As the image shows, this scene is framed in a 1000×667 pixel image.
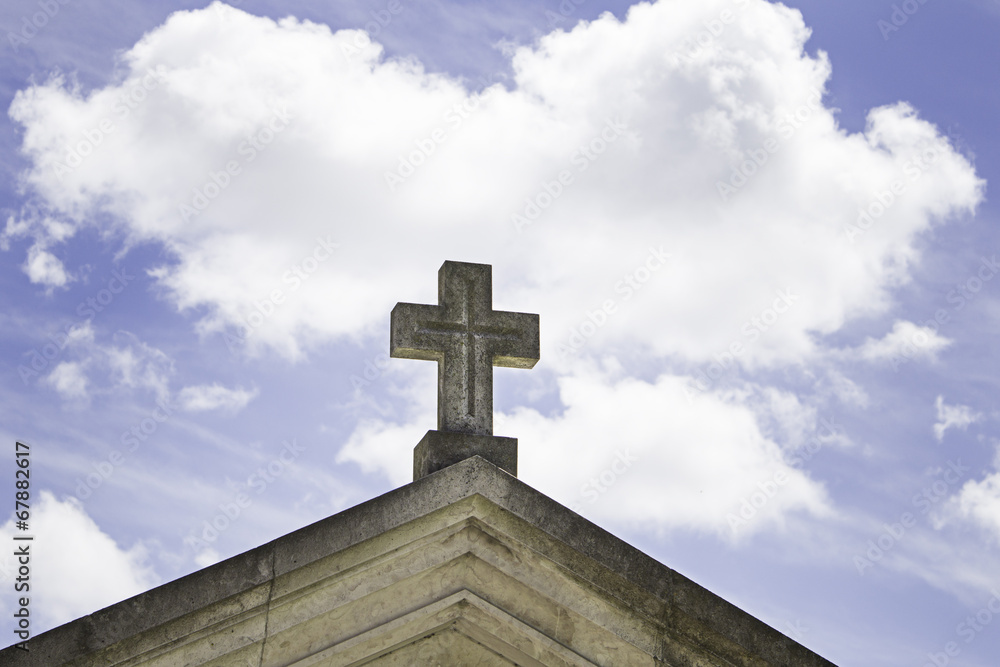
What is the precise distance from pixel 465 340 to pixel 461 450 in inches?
28.4

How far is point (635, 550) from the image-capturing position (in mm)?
5902

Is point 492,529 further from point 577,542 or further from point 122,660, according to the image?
point 122,660

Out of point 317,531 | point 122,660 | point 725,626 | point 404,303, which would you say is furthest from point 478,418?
point 122,660

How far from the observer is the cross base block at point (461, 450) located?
20.6 feet

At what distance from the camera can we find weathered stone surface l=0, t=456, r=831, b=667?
5.62m

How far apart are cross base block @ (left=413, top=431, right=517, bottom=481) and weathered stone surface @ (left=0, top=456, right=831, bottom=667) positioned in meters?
0.46

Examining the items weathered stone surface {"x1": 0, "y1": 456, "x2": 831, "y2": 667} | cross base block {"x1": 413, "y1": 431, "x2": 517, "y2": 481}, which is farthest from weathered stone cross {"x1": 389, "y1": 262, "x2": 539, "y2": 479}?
weathered stone surface {"x1": 0, "y1": 456, "x2": 831, "y2": 667}

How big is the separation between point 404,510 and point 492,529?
0.46 m

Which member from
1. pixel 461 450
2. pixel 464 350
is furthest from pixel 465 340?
pixel 461 450

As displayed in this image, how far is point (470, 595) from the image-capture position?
5.87 m

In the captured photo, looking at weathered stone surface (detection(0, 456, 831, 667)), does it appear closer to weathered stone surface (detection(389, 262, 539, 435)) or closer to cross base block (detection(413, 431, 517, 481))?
cross base block (detection(413, 431, 517, 481))

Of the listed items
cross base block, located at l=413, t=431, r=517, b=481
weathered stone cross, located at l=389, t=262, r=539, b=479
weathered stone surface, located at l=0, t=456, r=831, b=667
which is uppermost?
weathered stone cross, located at l=389, t=262, r=539, b=479

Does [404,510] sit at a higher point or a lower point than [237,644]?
higher

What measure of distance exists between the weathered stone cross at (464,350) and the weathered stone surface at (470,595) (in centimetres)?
50
